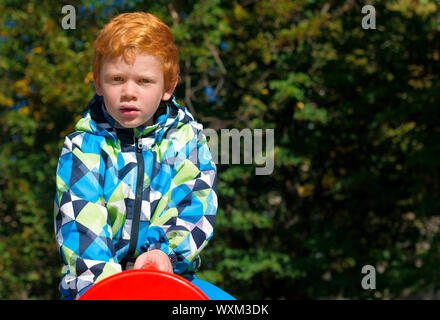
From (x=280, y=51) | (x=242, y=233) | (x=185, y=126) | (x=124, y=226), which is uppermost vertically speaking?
(x=280, y=51)

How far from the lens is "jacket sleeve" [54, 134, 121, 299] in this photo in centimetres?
162

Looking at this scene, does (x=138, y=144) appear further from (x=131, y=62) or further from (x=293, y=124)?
(x=293, y=124)

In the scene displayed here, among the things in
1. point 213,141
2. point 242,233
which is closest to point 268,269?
point 242,233

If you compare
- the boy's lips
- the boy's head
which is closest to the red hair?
the boy's head

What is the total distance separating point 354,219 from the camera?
5828 mm

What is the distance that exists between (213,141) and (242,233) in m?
1.11

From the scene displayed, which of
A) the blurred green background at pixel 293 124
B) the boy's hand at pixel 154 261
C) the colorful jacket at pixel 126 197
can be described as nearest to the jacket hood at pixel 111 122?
the colorful jacket at pixel 126 197

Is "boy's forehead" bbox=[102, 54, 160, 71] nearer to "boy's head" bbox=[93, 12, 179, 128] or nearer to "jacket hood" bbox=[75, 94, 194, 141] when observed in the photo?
"boy's head" bbox=[93, 12, 179, 128]

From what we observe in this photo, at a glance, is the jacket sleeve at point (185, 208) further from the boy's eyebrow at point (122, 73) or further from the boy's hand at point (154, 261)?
the boy's eyebrow at point (122, 73)

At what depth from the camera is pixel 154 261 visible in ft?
5.21

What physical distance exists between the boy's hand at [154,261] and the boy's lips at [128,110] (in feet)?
1.52

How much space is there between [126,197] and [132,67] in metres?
0.42
